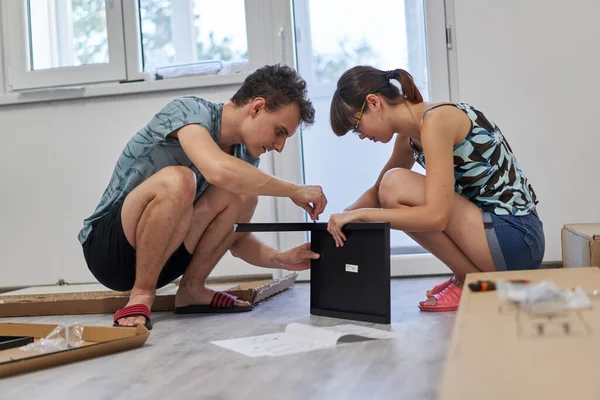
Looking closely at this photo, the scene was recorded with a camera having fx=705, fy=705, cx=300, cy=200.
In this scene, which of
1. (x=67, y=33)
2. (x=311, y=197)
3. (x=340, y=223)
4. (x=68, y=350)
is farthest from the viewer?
(x=67, y=33)

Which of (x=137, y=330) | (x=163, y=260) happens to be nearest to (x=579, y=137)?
(x=163, y=260)

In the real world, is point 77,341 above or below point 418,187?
below

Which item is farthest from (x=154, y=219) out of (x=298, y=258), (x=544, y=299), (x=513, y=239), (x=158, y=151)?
(x=544, y=299)

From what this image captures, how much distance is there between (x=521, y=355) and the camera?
75 cm

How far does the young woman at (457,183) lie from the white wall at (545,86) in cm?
98

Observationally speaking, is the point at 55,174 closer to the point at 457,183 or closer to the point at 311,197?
the point at 311,197

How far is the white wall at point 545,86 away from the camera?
2.89m

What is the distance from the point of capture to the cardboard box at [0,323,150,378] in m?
1.44

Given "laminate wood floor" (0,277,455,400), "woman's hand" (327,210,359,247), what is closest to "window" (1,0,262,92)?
"woman's hand" (327,210,359,247)

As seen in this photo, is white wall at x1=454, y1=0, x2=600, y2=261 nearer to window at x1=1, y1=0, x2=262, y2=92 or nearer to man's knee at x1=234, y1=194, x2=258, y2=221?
window at x1=1, y1=0, x2=262, y2=92

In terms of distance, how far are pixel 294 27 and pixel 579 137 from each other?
129 cm

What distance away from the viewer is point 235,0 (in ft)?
10.3

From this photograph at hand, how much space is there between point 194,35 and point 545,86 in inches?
60.7

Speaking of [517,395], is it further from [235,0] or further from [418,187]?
[235,0]
